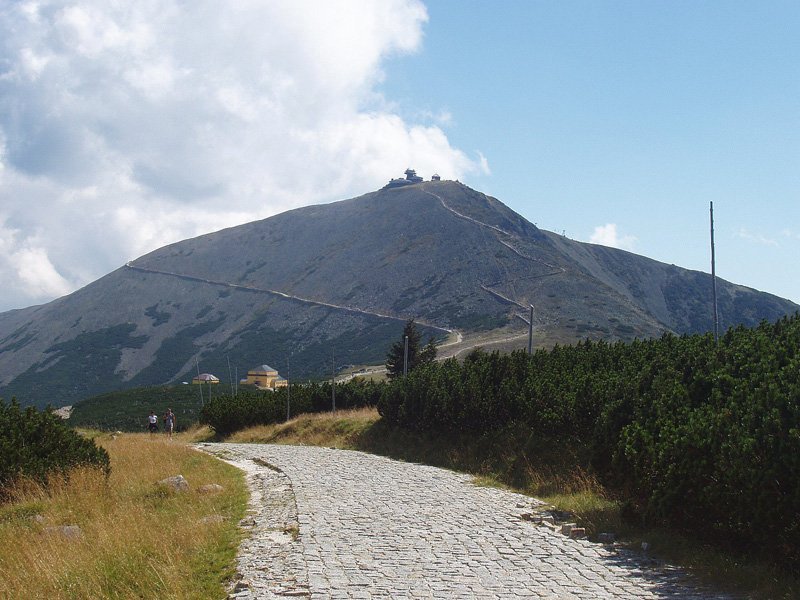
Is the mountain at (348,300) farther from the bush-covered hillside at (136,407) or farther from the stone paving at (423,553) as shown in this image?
the stone paving at (423,553)

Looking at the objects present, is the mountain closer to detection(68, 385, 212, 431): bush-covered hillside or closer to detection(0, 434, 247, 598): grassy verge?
detection(68, 385, 212, 431): bush-covered hillside

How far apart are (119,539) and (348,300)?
136 metres

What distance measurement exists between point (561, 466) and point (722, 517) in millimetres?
7146

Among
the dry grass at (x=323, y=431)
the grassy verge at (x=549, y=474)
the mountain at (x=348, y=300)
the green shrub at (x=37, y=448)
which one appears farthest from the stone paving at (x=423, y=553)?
the mountain at (x=348, y=300)

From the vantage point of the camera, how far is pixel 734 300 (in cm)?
16650

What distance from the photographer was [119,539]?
9.24 m

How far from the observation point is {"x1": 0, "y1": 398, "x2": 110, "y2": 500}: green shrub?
1488 cm

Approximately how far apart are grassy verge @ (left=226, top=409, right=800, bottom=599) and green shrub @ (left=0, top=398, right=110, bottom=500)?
359 inches

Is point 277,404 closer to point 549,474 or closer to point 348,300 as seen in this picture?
point 549,474

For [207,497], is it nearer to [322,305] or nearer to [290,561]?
[290,561]

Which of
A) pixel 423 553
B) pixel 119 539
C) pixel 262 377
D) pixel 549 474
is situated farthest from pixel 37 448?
pixel 262 377

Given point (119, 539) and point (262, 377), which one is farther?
point (262, 377)

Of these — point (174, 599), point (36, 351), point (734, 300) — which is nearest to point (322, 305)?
point (36, 351)

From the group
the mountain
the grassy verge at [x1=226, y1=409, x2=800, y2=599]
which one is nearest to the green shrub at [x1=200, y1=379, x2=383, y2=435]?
the grassy verge at [x1=226, y1=409, x2=800, y2=599]
